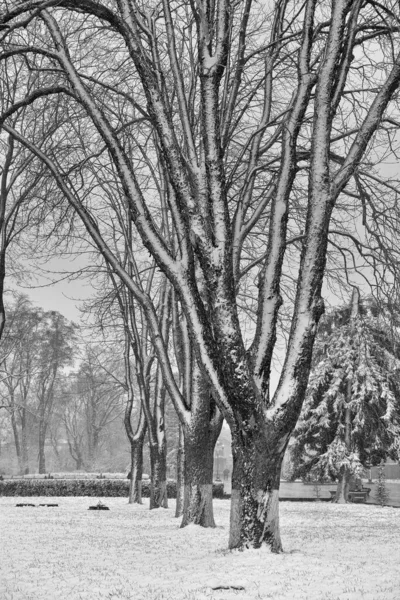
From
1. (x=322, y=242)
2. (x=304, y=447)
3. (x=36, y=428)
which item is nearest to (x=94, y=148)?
(x=322, y=242)

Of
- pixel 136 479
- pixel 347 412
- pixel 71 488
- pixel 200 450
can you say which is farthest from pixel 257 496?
pixel 347 412

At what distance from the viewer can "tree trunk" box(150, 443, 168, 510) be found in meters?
17.0

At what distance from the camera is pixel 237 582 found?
5.60 metres

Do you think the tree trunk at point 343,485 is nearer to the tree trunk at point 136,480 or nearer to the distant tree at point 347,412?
the distant tree at point 347,412

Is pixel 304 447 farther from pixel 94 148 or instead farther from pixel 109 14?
pixel 109 14

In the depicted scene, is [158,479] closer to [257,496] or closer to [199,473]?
[199,473]

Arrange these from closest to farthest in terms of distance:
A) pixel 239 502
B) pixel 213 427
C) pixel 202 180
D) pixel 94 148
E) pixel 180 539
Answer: pixel 239 502 → pixel 202 180 → pixel 180 539 → pixel 213 427 → pixel 94 148

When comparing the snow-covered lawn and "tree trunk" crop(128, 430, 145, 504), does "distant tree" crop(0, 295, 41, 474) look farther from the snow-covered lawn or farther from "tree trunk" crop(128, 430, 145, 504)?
the snow-covered lawn

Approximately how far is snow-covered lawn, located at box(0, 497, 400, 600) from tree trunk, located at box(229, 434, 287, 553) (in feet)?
0.63

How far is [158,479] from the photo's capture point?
17.4 metres

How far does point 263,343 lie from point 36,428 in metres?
51.4

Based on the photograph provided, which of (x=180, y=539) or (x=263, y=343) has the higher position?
(x=263, y=343)

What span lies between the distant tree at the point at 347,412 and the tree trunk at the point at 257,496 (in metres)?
18.5

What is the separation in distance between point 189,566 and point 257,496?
3.55 ft
